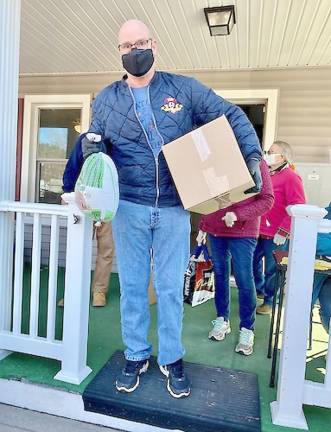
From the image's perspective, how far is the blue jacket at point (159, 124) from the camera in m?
1.68

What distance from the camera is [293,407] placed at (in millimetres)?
1716

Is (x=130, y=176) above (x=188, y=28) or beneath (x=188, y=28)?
beneath

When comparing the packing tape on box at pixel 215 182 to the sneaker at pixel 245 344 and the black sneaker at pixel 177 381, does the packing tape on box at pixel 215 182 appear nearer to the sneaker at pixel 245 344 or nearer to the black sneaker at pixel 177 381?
the black sneaker at pixel 177 381

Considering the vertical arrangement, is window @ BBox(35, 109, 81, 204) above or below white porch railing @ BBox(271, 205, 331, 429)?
above

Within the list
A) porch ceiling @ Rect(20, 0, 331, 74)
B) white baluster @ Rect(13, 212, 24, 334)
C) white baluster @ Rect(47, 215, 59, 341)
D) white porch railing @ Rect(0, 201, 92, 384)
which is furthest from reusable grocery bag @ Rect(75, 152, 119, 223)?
porch ceiling @ Rect(20, 0, 331, 74)

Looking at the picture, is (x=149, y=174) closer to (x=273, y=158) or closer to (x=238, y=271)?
(x=238, y=271)

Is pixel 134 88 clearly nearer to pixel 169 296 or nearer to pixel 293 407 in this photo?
pixel 169 296

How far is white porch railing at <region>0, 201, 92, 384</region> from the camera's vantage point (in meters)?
1.93

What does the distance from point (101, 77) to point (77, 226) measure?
3205 millimetres

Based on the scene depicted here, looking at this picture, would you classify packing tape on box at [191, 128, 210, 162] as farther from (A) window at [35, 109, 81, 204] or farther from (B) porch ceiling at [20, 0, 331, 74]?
(A) window at [35, 109, 81, 204]

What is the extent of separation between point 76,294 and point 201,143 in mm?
1046

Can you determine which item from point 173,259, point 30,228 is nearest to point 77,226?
point 173,259

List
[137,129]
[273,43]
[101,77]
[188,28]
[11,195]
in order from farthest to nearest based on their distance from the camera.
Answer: [101,77], [273,43], [188,28], [11,195], [137,129]

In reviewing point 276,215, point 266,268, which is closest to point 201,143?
point 276,215
